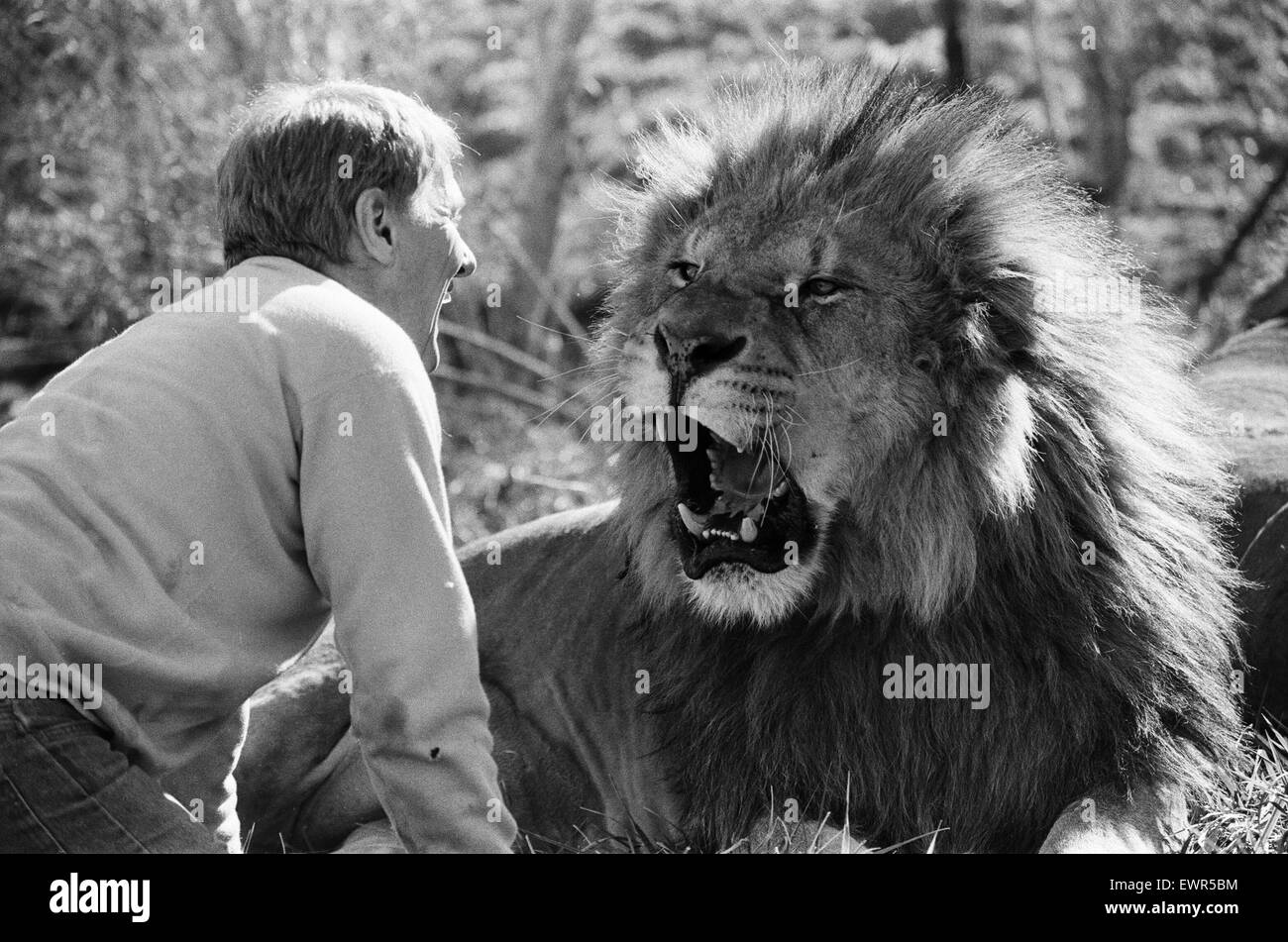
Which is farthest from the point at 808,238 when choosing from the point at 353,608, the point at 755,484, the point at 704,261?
the point at 353,608

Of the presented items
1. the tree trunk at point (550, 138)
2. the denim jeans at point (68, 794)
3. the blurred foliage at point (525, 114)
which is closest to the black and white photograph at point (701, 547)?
the denim jeans at point (68, 794)

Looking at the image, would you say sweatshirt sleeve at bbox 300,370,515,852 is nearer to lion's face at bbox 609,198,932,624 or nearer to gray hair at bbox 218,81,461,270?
gray hair at bbox 218,81,461,270

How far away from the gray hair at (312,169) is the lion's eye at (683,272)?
821 millimetres

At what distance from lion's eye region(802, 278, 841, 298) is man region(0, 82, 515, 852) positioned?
993mm

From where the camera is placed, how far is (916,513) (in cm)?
357

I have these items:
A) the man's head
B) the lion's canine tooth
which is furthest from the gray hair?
the lion's canine tooth

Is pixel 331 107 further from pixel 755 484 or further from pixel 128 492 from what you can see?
pixel 755 484

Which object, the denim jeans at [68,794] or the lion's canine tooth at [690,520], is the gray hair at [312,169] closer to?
the lion's canine tooth at [690,520]

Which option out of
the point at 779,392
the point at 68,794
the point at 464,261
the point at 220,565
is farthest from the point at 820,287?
the point at 68,794

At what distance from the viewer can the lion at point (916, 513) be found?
3.55m

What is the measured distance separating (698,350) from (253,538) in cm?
106

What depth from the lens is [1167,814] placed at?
3461mm

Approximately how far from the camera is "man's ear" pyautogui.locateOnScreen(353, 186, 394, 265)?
3.35 m

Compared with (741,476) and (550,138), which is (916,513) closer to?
(741,476)
